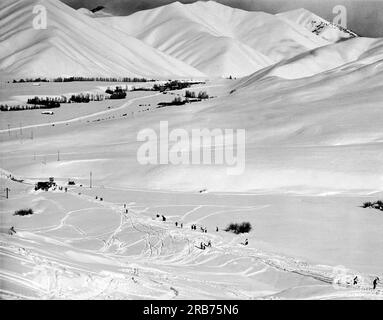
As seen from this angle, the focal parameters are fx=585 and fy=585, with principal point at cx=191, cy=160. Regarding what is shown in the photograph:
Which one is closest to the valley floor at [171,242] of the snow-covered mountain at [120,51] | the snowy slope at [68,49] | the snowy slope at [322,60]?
the snowy slope at [322,60]

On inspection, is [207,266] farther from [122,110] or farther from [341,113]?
[122,110]

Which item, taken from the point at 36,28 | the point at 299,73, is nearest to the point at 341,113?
the point at 299,73

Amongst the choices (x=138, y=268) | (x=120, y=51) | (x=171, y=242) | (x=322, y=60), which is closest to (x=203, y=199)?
(x=171, y=242)

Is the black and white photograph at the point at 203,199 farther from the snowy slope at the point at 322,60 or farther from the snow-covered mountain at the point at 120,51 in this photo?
the snow-covered mountain at the point at 120,51

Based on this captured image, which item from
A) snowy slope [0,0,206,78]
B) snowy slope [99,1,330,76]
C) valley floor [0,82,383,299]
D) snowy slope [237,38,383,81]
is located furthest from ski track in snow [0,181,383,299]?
snowy slope [99,1,330,76]

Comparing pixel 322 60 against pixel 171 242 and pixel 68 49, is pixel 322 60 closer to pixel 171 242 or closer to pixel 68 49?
pixel 68 49

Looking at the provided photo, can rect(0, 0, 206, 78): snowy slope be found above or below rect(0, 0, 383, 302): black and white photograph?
above

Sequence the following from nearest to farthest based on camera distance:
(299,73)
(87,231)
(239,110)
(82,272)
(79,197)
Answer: (82,272) < (87,231) < (79,197) < (239,110) < (299,73)

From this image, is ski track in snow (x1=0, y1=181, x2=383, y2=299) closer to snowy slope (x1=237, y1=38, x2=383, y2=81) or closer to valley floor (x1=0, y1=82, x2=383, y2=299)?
valley floor (x1=0, y1=82, x2=383, y2=299)
